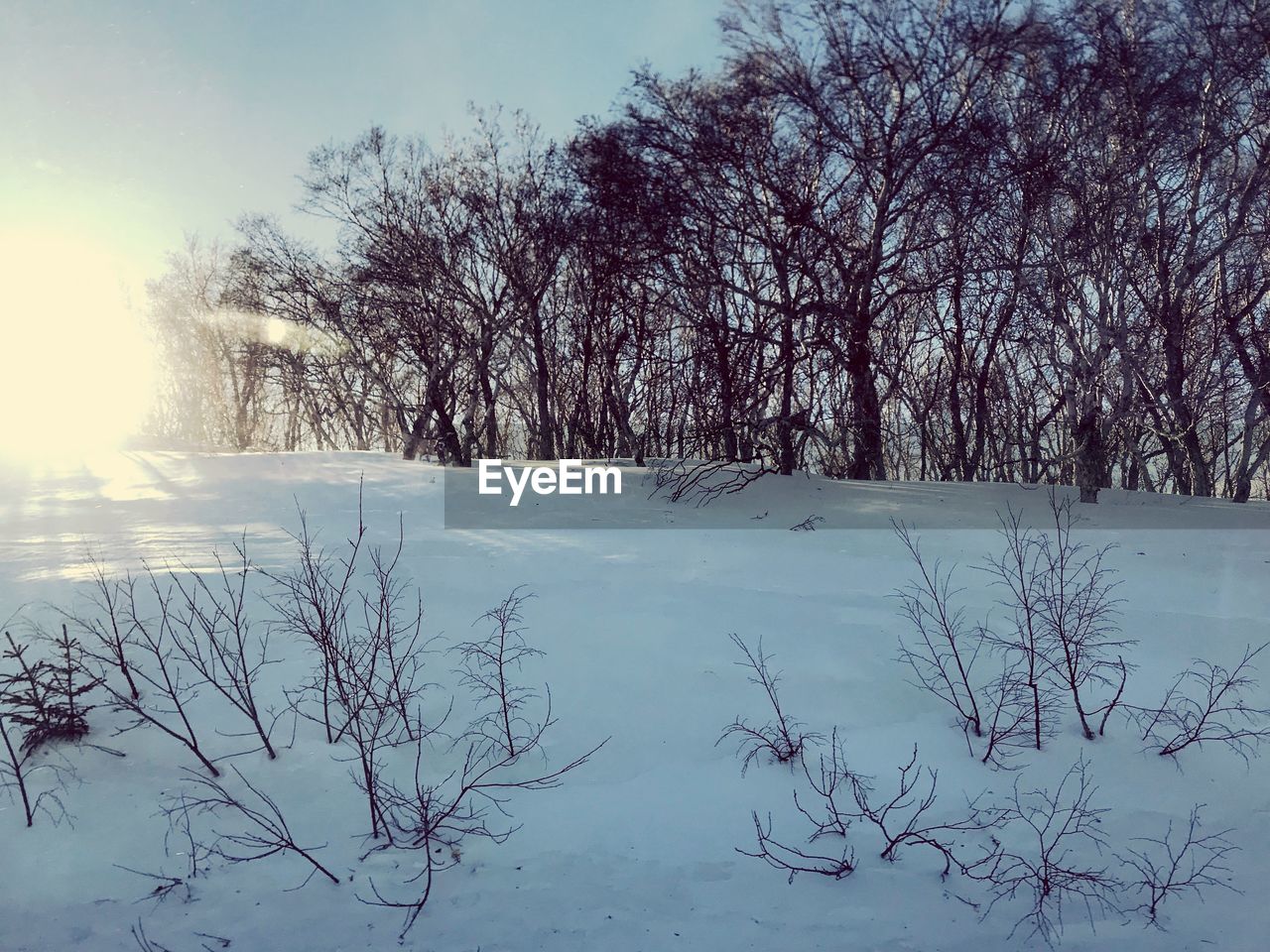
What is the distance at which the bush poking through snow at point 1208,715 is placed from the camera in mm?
5465

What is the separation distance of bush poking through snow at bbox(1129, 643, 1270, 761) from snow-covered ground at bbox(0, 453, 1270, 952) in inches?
4.6

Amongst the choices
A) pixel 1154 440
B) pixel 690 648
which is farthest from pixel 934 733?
pixel 1154 440

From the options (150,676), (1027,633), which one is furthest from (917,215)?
(150,676)

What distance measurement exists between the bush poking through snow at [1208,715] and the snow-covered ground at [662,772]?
0.38 feet

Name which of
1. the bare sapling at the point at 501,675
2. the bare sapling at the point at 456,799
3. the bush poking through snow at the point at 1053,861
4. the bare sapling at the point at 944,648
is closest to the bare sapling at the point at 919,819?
the bush poking through snow at the point at 1053,861

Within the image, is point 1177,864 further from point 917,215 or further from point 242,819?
point 917,215

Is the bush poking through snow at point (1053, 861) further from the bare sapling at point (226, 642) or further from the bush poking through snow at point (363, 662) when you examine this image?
the bare sapling at point (226, 642)

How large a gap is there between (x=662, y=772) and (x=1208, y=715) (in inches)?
150

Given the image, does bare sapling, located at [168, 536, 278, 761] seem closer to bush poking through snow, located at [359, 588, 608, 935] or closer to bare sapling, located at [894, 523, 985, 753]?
bush poking through snow, located at [359, 588, 608, 935]

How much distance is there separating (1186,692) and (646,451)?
1378 cm

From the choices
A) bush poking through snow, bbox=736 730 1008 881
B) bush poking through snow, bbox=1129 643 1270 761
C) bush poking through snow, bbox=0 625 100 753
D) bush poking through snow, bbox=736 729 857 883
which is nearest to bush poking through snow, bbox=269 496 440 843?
bush poking through snow, bbox=0 625 100 753

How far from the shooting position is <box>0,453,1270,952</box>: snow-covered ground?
172 inches

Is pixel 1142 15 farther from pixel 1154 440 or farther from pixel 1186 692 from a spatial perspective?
pixel 1154 440

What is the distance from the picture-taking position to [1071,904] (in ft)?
14.7
